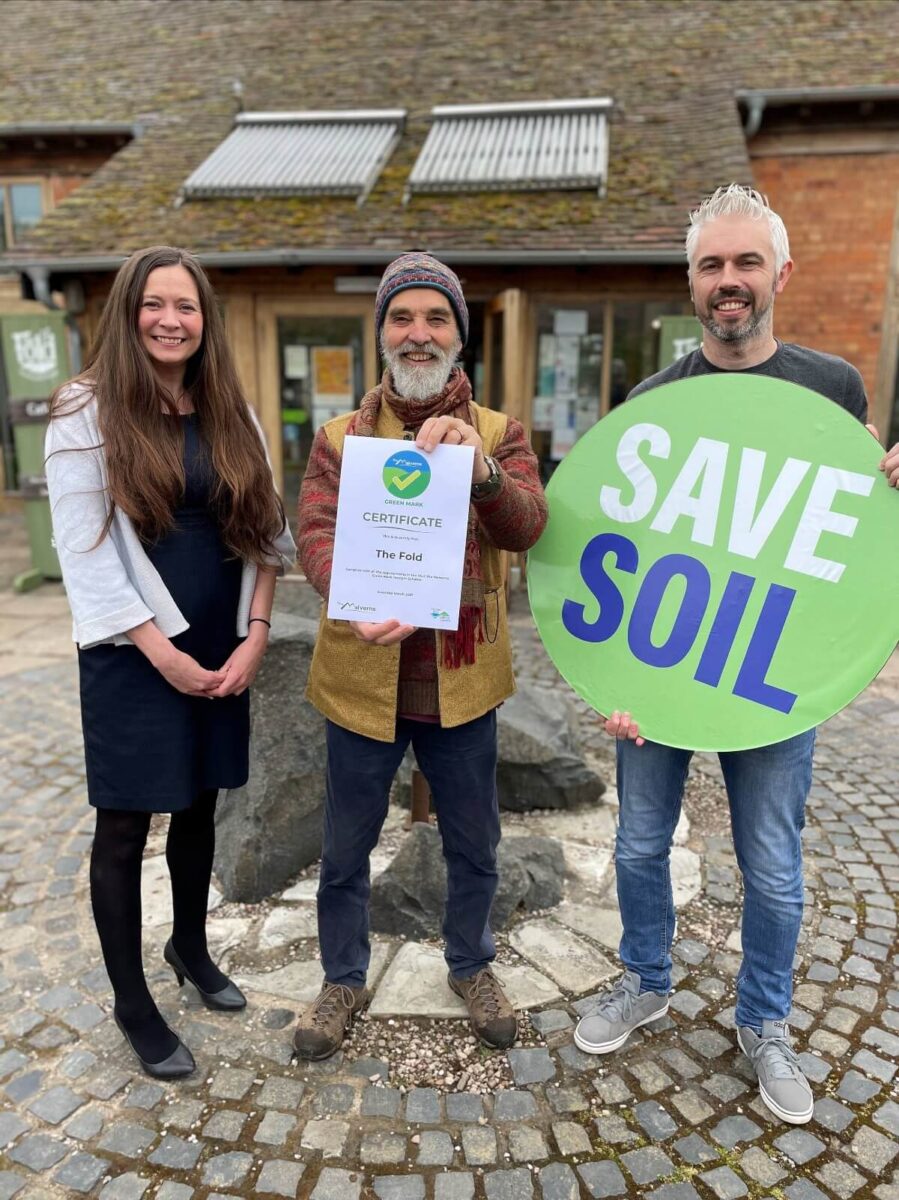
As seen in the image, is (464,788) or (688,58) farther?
(688,58)

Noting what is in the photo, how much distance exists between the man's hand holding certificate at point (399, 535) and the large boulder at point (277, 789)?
1281 mm

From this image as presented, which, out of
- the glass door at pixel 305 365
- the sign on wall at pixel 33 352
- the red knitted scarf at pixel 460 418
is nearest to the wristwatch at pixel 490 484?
the red knitted scarf at pixel 460 418

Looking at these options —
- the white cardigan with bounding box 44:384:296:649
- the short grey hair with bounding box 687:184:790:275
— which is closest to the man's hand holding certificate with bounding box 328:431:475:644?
the white cardigan with bounding box 44:384:296:649

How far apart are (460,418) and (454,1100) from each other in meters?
1.76

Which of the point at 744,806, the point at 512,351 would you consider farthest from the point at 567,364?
the point at 744,806

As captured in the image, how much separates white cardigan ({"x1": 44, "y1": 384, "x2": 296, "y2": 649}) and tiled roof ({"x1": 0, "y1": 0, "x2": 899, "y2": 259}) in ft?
19.2

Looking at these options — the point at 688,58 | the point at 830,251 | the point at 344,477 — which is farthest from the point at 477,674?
the point at 688,58

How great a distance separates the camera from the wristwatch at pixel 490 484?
1.98 metres

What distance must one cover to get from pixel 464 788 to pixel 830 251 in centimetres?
840

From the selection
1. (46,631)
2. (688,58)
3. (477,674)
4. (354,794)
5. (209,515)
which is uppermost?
(688,58)

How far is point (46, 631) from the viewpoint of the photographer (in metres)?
6.62

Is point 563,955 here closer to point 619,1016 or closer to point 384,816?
point 619,1016

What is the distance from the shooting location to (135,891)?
87.9 inches

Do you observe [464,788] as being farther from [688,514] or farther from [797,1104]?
[797,1104]
